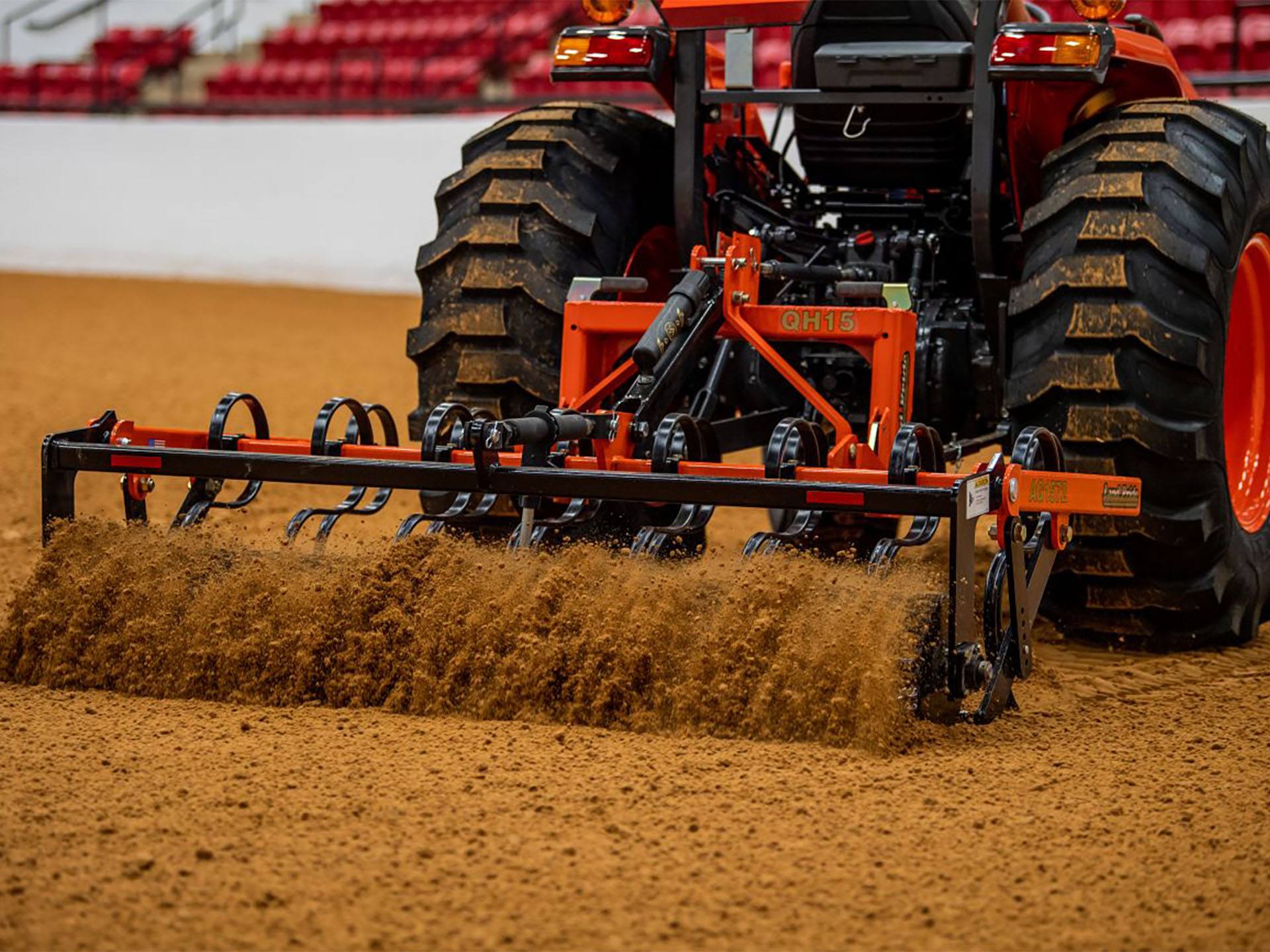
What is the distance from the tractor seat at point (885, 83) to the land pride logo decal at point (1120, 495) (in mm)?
1266

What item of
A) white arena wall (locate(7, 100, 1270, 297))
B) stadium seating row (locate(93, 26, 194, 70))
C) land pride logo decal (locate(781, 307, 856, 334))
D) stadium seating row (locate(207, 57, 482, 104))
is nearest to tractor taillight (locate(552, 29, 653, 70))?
land pride logo decal (locate(781, 307, 856, 334))

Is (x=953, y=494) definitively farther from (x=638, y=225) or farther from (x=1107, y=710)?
(x=638, y=225)

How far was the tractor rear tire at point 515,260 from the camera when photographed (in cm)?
512

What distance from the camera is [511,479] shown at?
4250 millimetres

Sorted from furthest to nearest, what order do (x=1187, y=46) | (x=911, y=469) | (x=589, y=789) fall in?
(x=1187, y=46) → (x=911, y=469) → (x=589, y=789)

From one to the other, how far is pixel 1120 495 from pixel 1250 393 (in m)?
1.27

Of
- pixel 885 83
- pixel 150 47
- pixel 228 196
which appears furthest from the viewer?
pixel 150 47

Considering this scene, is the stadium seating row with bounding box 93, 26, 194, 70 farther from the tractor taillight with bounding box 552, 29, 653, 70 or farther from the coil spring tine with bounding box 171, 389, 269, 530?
the coil spring tine with bounding box 171, 389, 269, 530

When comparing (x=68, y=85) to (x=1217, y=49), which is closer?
(x=1217, y=49)

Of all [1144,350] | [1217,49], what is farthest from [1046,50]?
[1217,49]

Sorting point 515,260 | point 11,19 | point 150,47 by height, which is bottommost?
point 515,260

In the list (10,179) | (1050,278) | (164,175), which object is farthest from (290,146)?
(1050,278)

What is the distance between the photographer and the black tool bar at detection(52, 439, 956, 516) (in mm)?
4020

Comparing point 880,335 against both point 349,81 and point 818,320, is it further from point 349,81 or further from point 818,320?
point 349,81
